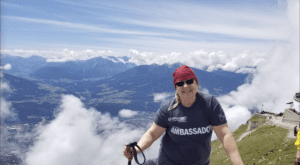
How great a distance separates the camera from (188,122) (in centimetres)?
321

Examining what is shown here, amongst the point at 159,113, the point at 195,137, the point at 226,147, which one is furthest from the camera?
the point at 159,113

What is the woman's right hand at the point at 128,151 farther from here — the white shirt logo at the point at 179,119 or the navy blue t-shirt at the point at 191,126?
the white shirt logo at the point at 179,119

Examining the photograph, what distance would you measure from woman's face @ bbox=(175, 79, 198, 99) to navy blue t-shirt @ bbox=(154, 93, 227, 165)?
22 cm

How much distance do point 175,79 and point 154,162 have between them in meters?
2.09

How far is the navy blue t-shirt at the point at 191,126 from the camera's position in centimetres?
316

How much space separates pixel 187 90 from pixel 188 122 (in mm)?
624

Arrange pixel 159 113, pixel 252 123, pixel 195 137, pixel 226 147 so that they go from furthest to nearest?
1. pixel 252 123
2. pixel 159 113
3. pixel 195 137
4. pixel 226 147

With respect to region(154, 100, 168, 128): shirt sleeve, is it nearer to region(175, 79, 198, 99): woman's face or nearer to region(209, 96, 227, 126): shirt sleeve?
region(175, 79, 198, 99): woman's face

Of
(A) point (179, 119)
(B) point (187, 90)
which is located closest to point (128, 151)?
(A) point (179, 119)

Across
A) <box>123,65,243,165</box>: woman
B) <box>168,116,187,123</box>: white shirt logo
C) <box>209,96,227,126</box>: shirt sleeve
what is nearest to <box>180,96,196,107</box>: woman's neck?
<box>123,65,243,165</box>: woman

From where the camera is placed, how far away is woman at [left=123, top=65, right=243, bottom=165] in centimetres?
311

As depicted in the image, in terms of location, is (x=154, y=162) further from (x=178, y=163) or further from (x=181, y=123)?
(x=181, y=123)

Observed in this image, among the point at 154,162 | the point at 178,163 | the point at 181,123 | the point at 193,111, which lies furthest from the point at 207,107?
the point at 154,162

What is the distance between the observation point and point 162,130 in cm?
356
